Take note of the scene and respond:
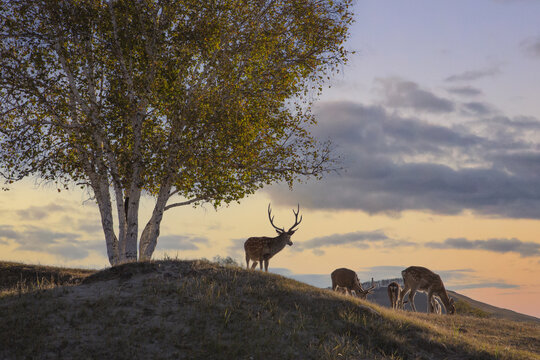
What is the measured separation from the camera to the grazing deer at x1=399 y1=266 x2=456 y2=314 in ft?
79.4

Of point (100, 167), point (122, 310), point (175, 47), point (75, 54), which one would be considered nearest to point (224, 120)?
point (175, 47)

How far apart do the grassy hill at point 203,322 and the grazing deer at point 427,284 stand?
8547 millimetres

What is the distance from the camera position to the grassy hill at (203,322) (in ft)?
34.5

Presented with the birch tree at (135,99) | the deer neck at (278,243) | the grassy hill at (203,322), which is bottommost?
the grassy hill at (203,322)

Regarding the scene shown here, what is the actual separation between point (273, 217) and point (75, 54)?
11.4 metres

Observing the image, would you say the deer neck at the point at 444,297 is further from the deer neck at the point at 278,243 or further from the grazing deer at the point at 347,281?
the deer neck at the point at 278,243

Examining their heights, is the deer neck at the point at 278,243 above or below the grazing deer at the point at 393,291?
above

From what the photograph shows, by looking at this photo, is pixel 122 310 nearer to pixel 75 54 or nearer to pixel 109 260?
pixel 109 260

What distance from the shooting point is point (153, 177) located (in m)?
22.4

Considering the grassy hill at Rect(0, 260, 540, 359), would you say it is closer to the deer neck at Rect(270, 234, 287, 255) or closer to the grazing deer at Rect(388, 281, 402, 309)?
the deer neck at Rect(270, 234, 287, 255)

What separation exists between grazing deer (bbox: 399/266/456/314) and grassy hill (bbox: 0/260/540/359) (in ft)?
28.0

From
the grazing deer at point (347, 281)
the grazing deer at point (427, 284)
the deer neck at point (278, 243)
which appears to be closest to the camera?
the deer neck at point (278, 243)

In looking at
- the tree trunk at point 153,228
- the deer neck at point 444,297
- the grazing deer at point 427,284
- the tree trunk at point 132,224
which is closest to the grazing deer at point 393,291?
the grazing deer at point 427,284

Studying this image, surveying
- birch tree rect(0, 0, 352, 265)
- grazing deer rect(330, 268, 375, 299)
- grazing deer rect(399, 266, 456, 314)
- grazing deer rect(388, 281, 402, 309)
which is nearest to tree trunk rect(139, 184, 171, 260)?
birch tree rect(0, 0, 352, 265)
